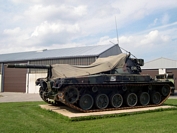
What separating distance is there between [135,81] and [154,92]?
220 centimetres

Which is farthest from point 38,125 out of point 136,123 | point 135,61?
point 135,61

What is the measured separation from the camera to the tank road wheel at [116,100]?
42.3 ft

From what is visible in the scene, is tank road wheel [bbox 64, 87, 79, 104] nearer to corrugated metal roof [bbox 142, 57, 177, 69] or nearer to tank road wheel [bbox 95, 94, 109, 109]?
tank road wheel [bbox 95, 94, 109, 109]

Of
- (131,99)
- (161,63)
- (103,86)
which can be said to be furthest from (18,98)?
(161,63)

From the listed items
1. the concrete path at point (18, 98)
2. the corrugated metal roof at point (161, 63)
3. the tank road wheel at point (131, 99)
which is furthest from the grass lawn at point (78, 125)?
the corrugated metal roof at point (161, 63)

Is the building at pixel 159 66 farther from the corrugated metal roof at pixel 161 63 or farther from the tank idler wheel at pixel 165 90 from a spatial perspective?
the tank idler wheel at pixel 165 90

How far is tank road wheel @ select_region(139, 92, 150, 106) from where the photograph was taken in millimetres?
14108

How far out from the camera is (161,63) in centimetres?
4397

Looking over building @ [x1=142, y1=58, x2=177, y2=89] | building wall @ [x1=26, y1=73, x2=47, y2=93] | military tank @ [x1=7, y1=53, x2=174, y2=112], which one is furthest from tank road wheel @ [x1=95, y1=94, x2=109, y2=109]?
building @ [x1=142, y1=58, x2=177, y2=89]

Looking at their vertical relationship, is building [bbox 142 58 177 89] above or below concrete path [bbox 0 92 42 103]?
above

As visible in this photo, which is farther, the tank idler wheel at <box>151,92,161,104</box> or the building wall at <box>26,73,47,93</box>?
the building wall at <box>26,73,47,93</box>

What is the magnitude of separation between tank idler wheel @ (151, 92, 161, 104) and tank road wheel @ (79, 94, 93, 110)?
14.7 ft

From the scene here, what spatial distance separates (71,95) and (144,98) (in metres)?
4.99

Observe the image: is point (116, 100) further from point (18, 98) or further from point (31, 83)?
point (31, 83)
